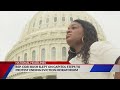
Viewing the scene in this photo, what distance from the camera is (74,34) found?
30.8 m

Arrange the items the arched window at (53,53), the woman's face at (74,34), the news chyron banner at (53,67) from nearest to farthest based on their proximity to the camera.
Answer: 1. the news chyron banner at (53,67)
2. the woman's face at (74,34)
3. the arched window at (53,53)

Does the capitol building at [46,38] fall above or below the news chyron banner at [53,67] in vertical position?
above

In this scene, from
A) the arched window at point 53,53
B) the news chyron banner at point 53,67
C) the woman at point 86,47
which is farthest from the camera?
the arched window at point 53,53

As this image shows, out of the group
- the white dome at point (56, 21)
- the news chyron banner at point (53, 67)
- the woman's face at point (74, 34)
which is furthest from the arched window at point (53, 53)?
the white dome at point (56, 21)

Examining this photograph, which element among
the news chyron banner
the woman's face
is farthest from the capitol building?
the woman's face

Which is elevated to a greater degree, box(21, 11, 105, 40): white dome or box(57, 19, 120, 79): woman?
box(21, 11, 105, 40): white dome

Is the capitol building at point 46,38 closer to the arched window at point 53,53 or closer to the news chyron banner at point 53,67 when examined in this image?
the arched window at point 53,53

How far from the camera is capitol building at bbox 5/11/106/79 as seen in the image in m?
30.9

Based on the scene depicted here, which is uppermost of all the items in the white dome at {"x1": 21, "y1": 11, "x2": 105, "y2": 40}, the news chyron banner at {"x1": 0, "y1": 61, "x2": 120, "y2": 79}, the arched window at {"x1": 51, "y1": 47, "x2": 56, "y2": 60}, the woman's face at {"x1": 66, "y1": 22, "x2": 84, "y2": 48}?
the white dome at {"x1": 21, "y1": 11, "x2": 105, "y2": 40}

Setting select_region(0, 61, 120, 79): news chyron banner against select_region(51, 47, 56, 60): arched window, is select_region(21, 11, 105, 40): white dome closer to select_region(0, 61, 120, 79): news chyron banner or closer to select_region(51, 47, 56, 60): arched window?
select_region(51, 47, 56, 60): arched window

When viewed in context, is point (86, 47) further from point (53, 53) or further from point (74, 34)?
point (53, 53)

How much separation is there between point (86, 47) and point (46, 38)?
2.66m

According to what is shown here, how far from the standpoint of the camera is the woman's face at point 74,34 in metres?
30.8

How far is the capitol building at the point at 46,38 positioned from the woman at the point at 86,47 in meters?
0.28
